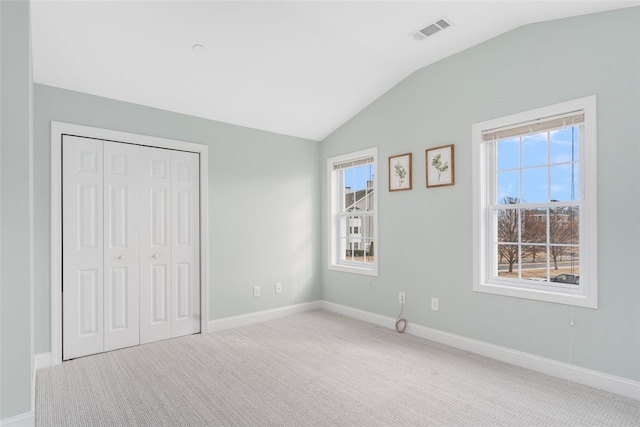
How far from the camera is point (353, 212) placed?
4637 mm

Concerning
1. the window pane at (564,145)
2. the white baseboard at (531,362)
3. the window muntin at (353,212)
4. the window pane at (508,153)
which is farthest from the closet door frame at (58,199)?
the window pane at (564,145)

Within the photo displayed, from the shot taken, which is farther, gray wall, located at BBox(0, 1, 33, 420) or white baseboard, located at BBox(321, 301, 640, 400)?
white baseboard, located at BBox(321, 301, 640, 400)

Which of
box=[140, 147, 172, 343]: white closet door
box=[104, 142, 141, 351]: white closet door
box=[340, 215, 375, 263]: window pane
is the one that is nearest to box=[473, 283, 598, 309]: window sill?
box=[340, 215, 375, 263]: window pane

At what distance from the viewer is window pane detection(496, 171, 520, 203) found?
10.2 feet

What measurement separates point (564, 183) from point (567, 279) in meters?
0.77

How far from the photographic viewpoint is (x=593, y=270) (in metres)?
2.55

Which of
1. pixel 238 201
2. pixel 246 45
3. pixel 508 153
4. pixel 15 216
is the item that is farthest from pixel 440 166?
pixel 15 216

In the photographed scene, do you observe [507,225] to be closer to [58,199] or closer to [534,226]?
[534,226]

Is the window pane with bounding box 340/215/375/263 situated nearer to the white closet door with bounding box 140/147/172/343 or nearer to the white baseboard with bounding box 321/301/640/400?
the white baseboard with bounding box 321/301/640/400

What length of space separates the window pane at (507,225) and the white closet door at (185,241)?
310cm

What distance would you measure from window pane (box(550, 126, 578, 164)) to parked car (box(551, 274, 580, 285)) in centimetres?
92

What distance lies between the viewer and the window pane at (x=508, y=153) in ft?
10.2

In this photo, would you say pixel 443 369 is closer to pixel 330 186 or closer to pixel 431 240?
Result: pixel 431 240

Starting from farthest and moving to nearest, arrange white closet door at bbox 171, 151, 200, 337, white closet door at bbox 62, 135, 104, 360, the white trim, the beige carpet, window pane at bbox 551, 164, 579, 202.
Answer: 1. the white trim
2. white closet door at bbox 171, 151, 200, 337
3. white closet door at bbox 62, 135, 104, 360
4. window pane at bbox 551, 164, 579, 202
5. the beige carpet
